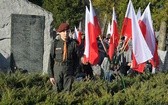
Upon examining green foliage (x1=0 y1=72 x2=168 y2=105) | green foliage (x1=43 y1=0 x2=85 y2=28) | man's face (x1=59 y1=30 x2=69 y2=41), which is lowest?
green foliage (x1=0 y1=72 x2=168 y2=105)

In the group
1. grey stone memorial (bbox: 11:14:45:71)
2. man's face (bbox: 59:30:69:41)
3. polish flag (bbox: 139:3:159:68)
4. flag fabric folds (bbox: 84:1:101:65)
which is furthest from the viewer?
grey stone memorial (bbox: 11:14:45:71)

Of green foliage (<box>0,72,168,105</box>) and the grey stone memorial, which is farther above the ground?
the grey stone memorial

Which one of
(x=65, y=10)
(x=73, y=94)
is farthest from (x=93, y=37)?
(x=65, y=10)

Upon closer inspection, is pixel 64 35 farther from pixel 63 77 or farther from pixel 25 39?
pixel 25 39

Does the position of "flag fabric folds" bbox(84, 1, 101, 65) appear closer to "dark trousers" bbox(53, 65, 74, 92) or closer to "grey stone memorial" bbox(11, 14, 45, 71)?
"grey stone memorial" bbox(11, 14, 45, 71)

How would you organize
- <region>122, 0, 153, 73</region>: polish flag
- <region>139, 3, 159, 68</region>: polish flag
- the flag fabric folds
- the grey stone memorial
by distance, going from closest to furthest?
<region>122, 0, 153, 73</region>: polish flag → the flag fabric folds → <region>139, 3, 159, 68</region>: polish flag → the grey stone memorial

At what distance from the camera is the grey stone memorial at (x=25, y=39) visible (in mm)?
13828

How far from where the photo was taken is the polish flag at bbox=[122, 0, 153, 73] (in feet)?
40.8

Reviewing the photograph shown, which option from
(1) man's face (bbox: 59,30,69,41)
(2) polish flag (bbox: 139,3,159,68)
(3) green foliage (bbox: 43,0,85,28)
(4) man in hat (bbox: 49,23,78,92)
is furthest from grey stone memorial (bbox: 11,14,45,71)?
(3) green foliage (bbox: 43,0,85,28)

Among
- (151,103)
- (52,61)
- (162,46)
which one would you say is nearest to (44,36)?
(52,61)

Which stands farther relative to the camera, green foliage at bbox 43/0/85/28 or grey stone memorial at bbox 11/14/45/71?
green foliage at bbox 43/0/85/28

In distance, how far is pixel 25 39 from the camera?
13.9 m

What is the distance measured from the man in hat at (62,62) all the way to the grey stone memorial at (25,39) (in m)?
4.42

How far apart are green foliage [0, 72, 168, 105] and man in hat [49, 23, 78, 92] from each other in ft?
0.63
